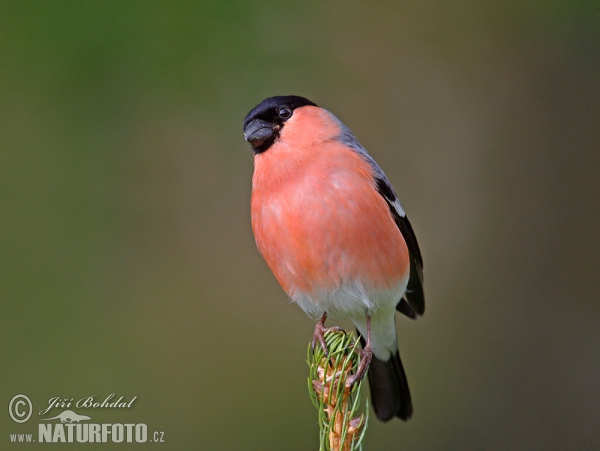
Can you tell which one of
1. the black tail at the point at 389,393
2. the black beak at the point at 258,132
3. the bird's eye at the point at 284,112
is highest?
the bird's eye at the point at 284,112

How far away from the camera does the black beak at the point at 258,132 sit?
9.05 feet

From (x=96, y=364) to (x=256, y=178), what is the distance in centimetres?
166

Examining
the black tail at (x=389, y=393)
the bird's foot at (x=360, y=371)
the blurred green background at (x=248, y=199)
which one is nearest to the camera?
the bird's foot at (x=360, y=371)

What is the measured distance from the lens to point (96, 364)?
3.73 metres

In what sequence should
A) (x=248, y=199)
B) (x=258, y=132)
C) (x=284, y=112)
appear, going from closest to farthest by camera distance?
(x=258, y=132) < (x=284, y=112) < (x=248, y=199)

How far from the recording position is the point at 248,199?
4.13 meters

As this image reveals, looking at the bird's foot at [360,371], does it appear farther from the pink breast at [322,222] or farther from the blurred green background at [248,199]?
the blurred green background at [248,199]

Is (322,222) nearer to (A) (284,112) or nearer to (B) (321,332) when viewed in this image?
(B) (321,332)

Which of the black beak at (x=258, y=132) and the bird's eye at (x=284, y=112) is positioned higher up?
the bird's eye at (x=284, y=112)

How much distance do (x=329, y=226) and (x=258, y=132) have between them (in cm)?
53

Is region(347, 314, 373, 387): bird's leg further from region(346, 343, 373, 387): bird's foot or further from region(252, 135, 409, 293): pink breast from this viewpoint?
region(252, 135, 409, 293): pink breast

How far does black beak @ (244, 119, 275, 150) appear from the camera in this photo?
276 centimetres

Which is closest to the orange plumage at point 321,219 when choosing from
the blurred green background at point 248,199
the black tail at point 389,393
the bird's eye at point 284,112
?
the bird's eye at point 284,112

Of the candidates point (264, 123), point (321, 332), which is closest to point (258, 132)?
point (264, 123)
